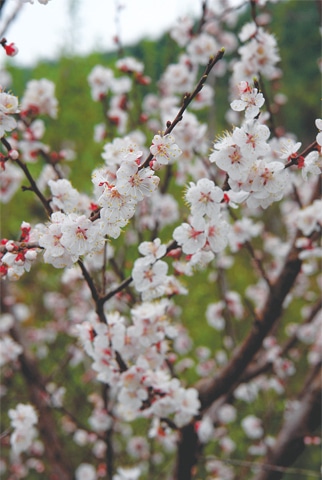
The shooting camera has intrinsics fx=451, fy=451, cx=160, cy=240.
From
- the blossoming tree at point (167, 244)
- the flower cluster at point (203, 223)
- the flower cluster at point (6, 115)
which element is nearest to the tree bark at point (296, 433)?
the blossoming tree at point (167, 244)

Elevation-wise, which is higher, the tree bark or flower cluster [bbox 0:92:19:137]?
flower cluster [bbox 0:92:19:137]

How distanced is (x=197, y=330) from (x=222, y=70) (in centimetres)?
419

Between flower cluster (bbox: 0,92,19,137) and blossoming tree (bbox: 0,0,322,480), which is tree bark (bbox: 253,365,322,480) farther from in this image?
flower cluster (bbox: 0,92,19,137)

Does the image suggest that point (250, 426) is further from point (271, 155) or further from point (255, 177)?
Result: point (255, 177)

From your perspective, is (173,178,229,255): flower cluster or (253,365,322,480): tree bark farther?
(253,365,322,480): tree bark

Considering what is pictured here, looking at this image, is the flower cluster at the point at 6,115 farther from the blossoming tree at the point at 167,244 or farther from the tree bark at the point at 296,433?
the tree bark at the point at 296,433

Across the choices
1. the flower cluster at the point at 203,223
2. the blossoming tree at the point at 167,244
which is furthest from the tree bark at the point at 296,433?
the flower cluster at the point at 203,223

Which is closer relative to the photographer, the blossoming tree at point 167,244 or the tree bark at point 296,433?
the blossoming tree at point 167,244

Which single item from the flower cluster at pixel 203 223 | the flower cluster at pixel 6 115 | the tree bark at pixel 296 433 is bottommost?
the tree bark at pixel 296 433

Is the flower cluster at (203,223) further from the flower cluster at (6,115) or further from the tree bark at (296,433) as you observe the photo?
the tree bark at (296,433)

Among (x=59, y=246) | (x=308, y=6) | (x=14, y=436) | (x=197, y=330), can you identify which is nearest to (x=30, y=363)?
(x=14, y=436)

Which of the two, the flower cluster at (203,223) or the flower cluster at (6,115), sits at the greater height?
the flower cluster at (6,115)

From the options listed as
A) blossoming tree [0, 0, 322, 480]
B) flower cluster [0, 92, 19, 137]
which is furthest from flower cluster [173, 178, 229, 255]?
flower cluster [0, 92, 19, 137]

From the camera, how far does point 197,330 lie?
6.69 meters
